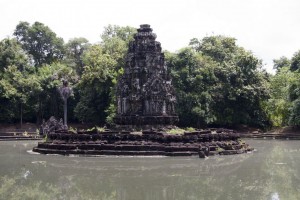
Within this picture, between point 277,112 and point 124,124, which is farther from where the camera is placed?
point 277,112

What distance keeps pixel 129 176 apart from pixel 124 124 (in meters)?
13.1

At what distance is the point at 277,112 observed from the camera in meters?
46.2

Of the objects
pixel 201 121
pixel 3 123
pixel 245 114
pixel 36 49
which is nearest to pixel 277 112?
pixel 245 114

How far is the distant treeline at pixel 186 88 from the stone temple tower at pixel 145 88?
46.9 feet

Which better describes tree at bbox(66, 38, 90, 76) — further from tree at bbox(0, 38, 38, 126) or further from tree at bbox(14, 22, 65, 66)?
tree at bbox(0, 38, 38, 126)

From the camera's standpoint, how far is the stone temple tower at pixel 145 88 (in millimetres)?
28453

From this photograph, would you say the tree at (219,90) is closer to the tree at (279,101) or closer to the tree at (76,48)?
the tree at (279,101)

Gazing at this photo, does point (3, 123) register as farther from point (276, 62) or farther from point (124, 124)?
point (276, 62)

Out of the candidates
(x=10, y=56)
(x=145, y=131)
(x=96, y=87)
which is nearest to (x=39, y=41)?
(x=10, y=56)

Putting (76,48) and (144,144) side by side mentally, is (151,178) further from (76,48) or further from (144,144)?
(76,48)

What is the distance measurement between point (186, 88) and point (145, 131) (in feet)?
69.4

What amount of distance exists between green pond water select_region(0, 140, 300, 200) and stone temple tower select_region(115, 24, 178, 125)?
20.6 feet

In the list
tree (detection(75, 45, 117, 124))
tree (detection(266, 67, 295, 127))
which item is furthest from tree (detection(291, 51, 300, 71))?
tree (detection(75, 45, 117, 124))

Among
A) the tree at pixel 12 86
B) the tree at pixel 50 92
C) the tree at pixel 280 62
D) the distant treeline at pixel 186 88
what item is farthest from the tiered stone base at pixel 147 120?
the tree at pixel 280 62
